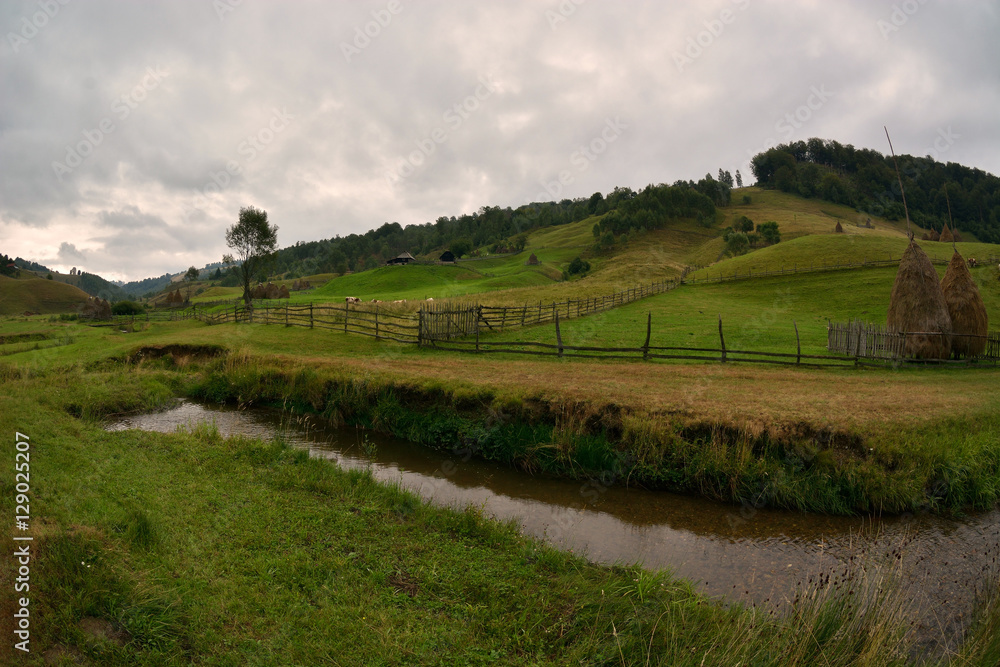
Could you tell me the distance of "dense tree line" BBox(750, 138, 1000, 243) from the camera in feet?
366

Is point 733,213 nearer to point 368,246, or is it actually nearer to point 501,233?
point 501,233

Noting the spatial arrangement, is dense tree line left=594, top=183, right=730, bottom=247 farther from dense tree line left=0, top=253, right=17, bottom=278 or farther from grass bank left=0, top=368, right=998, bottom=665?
dense tree line left=0, top=253, right=17, bottom=278

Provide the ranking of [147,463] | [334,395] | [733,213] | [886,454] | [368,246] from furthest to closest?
[368,246] < [733,213] < [334,395] < [886,454] < [147,463]

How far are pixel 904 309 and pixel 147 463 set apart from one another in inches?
1033

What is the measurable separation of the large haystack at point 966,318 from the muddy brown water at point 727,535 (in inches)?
634

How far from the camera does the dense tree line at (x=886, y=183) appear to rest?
11150cm

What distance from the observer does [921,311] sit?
2017 cm

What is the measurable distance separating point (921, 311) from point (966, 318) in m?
2.37

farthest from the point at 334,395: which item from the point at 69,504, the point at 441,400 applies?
the point at 69,504

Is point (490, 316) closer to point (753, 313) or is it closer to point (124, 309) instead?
point (753, 313)

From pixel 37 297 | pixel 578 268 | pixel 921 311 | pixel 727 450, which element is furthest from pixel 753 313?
pixel 37 297

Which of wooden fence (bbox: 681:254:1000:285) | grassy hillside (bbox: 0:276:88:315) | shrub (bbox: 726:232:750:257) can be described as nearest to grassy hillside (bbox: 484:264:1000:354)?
wooden fence (bbox: 681:254:1000:285)

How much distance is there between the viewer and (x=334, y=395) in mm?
14203

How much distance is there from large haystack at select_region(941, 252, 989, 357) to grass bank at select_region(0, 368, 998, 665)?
67.4 feet
